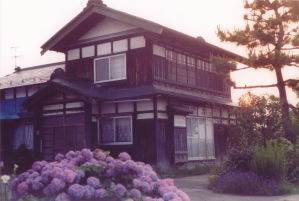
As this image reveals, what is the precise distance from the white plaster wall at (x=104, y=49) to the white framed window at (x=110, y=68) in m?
0.32

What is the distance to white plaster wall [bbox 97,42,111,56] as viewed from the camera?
16.4m

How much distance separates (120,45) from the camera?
16.0 m

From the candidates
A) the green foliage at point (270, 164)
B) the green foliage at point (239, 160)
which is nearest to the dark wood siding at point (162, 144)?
the green foliage at point (239, 160)

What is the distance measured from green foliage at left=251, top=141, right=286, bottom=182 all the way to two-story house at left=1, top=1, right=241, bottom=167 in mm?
5354

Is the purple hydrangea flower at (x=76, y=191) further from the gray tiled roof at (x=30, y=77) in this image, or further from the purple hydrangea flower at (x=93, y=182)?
the gray tiled roof at (x=30, y=77)

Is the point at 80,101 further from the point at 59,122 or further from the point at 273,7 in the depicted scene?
the point at 273,7

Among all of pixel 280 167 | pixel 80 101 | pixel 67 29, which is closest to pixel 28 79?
pixel 67 29

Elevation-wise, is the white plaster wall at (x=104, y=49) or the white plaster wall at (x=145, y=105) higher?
the white plaster wall at (x=104, y=49)

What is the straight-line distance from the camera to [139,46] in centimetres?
1538

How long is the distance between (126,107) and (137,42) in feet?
9.88

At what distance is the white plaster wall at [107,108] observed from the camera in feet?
51.0

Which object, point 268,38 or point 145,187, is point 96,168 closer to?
point 145,187

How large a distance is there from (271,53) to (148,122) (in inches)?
232

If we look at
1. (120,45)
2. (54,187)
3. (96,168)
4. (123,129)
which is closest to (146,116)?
(123,129)
